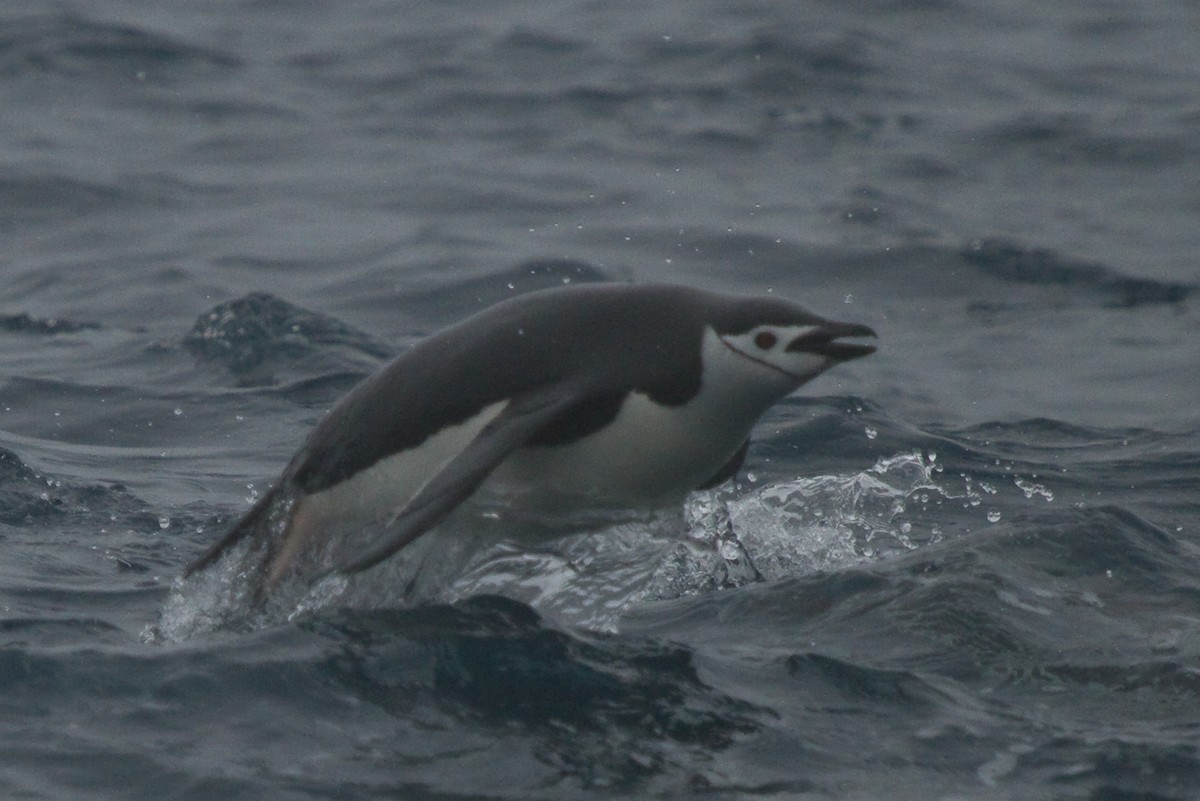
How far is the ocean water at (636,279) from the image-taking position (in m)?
4.70

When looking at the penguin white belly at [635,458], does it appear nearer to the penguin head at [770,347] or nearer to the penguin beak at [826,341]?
the penguin head at [770,347]

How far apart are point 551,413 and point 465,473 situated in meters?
0.32

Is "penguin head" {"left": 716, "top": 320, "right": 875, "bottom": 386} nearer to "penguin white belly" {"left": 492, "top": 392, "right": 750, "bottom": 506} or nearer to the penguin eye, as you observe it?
the penguin eye

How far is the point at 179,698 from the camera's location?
4832 millimetres

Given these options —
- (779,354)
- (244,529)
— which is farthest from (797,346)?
(244,529)

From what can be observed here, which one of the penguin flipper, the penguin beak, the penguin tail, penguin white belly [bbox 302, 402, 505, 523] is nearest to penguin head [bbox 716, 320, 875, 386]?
the penguin beak

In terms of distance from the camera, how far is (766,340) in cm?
510

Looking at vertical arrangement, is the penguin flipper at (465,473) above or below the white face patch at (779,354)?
below

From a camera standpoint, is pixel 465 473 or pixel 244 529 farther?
pixel 244 529

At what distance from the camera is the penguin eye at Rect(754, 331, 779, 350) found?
5.09m

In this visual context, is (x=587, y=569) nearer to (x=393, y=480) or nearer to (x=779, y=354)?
(x=393, y=480)

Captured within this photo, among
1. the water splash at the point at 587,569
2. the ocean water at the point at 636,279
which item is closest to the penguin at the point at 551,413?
the water splash at the point at 587,569

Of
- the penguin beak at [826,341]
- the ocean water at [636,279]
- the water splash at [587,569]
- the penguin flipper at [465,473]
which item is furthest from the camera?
the water splash at [587,569]

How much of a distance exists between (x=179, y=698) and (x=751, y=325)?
1894 mm
